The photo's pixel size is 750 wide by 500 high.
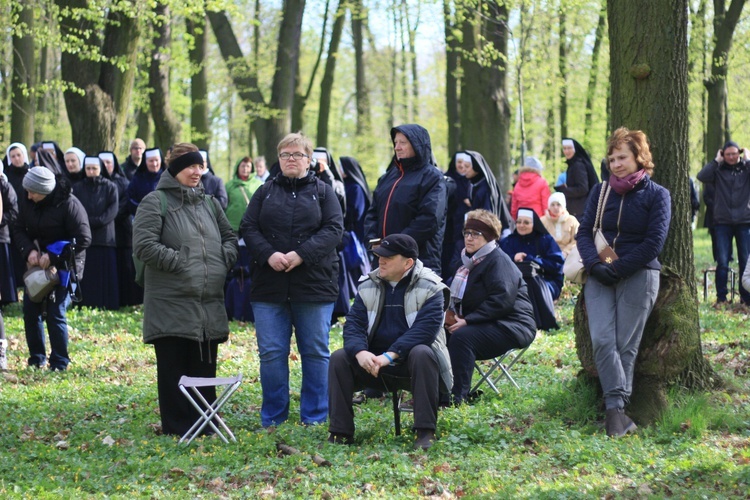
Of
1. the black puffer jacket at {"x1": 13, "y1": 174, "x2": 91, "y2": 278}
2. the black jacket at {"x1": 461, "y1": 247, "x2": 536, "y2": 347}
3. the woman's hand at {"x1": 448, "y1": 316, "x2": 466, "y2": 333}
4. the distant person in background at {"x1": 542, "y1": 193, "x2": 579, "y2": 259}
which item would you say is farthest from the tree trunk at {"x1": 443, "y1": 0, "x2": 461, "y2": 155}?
the woman's hand at {"x1": 448, "y1": 316, "x2": 466, "y2": 333}

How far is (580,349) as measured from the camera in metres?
7.38

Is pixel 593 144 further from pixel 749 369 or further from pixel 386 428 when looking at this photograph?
pixel 386 428

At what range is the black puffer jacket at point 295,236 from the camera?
7297mm

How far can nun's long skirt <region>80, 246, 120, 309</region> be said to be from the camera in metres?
13.3

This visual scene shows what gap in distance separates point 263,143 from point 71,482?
1633cm

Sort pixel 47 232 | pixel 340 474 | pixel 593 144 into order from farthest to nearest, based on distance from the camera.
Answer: pixel 593 144 < pixel 47 232 < pixel 340 474

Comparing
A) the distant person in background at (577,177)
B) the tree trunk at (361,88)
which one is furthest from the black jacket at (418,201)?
the tree trunk at (361,88)

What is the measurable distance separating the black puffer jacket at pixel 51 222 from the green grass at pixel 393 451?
1512 millimetres

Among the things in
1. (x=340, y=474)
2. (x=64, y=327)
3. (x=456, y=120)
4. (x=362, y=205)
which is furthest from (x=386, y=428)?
(x=456, y=120)

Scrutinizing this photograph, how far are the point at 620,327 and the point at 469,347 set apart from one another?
1355 mm

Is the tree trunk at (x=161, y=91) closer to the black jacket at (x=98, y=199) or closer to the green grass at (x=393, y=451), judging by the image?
the black jacket at (x=98, y=199)

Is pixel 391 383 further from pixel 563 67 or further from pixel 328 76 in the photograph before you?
pixel 563 67

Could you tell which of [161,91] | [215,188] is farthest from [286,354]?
[161,91]

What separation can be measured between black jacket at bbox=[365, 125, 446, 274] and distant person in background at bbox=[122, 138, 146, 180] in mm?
7597
